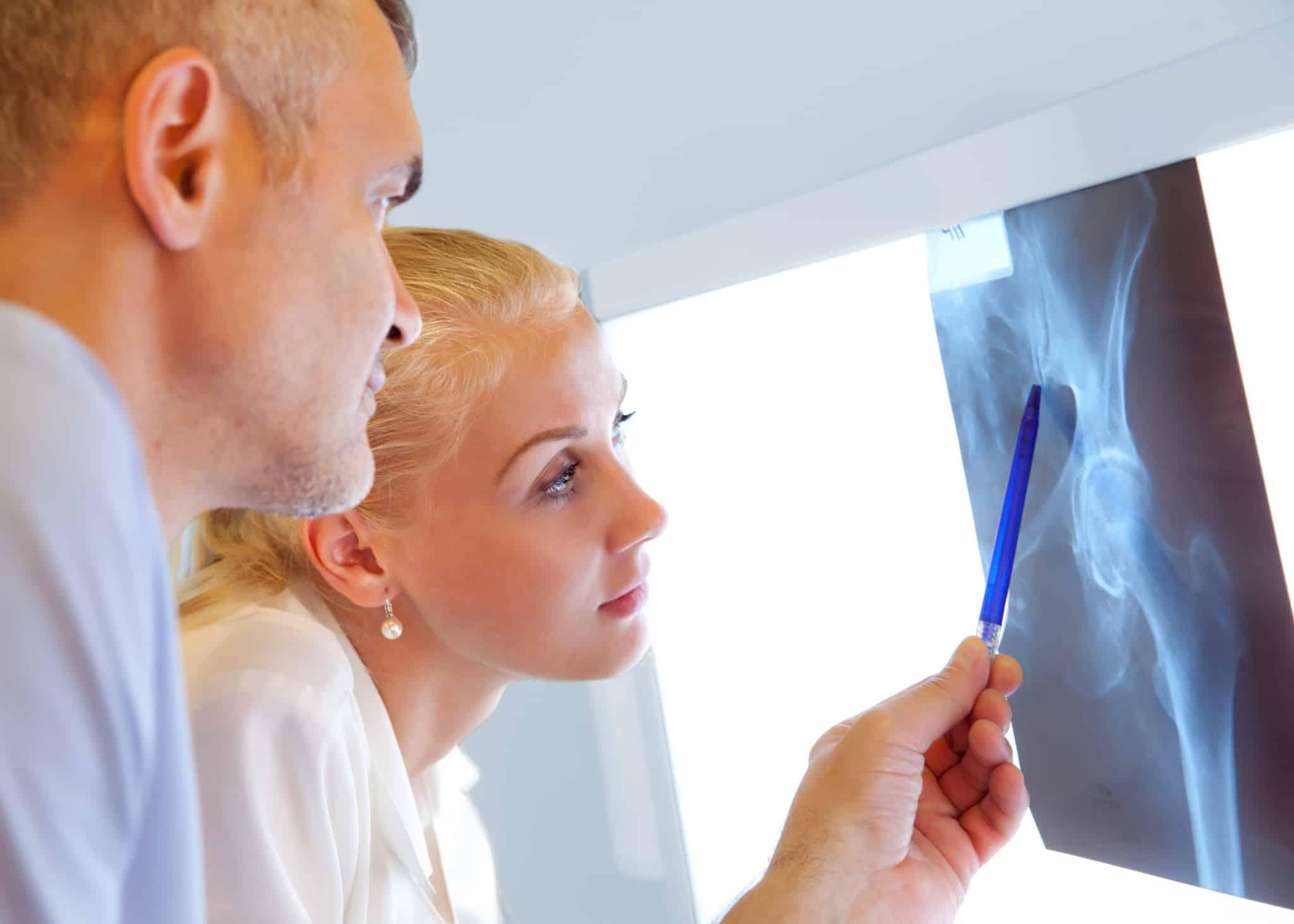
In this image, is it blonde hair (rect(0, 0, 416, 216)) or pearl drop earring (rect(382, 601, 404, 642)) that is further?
pearl drop earring (rect(382, 601, 404, 642))

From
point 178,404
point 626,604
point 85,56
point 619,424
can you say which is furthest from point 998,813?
point 85,56

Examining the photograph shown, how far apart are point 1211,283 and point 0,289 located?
615 mm

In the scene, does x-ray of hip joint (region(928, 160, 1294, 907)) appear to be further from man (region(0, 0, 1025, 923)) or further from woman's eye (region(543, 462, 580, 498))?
woman's eye (region(543, 462, 580, 498))

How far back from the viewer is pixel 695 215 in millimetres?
1182

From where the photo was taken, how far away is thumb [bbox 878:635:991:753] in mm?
740

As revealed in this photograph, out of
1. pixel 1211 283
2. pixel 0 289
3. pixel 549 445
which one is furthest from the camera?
pixel 549 445

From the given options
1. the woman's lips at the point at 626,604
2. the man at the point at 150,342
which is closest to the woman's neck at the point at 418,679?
the woman's lips at the point at 626,604

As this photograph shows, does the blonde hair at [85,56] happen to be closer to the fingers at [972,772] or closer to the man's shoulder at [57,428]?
the man's shoulder at [57,428]

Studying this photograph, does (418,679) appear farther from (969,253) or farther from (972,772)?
(969,253)

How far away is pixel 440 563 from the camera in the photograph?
0.94 meters

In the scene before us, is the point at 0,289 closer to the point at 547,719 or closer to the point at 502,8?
the point at 502,8

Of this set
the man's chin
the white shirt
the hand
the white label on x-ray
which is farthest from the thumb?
the white shirt

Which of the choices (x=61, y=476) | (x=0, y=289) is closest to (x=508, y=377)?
(x=0, y=289)

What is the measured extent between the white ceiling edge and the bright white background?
21 mm
